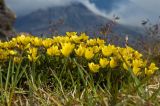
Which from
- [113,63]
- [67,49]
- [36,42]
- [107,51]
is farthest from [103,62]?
[36,42]

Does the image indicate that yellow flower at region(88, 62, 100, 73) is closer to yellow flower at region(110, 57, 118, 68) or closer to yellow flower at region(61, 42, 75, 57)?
yellow flower at region(110, 57, 118, 68)

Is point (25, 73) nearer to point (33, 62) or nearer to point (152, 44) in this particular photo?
point (33, 62)

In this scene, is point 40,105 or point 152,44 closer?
point 40,105

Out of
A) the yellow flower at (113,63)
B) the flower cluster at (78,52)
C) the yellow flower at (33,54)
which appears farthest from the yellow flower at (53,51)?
the yellow flower at (113,63)

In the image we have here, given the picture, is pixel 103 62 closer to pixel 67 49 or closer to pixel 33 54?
pixel 67 49

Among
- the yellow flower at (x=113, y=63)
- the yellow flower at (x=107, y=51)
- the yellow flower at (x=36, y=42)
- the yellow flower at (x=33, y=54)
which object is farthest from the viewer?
the yellow flower at (x=36, y=42)

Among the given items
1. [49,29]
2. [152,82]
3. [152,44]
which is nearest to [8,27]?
[49,29]

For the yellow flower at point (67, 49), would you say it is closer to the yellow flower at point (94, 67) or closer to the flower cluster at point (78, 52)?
the flower cluster at point (78, 52)

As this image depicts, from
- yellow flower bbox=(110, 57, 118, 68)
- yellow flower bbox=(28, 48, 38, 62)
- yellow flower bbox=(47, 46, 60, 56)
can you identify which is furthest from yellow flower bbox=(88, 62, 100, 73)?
yellow flower bbox=(28, 48, 38, 62)
